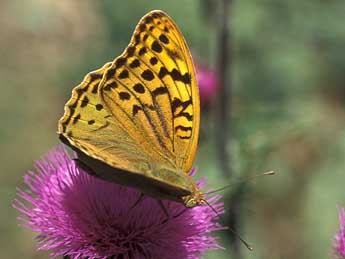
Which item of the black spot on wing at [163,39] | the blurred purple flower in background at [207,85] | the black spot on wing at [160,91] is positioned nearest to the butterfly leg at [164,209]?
the black spot on wing at [160,91]

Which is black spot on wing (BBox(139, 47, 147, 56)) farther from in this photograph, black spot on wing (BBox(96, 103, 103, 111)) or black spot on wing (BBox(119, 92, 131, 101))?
black spot on wing (BBox(96, 103, 103, 111))

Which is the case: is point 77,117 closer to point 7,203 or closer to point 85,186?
point 85,186

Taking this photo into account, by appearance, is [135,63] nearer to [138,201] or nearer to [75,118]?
[75,118]

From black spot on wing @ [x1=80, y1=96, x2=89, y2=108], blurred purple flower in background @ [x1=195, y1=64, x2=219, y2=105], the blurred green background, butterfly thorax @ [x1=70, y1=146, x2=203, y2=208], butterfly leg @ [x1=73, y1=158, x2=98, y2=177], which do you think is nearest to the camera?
butterfly thorax @ [x1=70, y1=146, x2=203, y2=208]

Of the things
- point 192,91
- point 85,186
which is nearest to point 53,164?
point 85,186

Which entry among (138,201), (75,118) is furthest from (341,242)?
(75,118)

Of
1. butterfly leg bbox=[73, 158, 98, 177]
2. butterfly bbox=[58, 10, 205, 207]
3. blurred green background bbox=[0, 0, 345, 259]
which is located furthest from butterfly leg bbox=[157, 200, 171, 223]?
blurred green background bbox=[0, 0, 345, 259]

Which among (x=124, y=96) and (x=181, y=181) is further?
(x=124, y=96)
